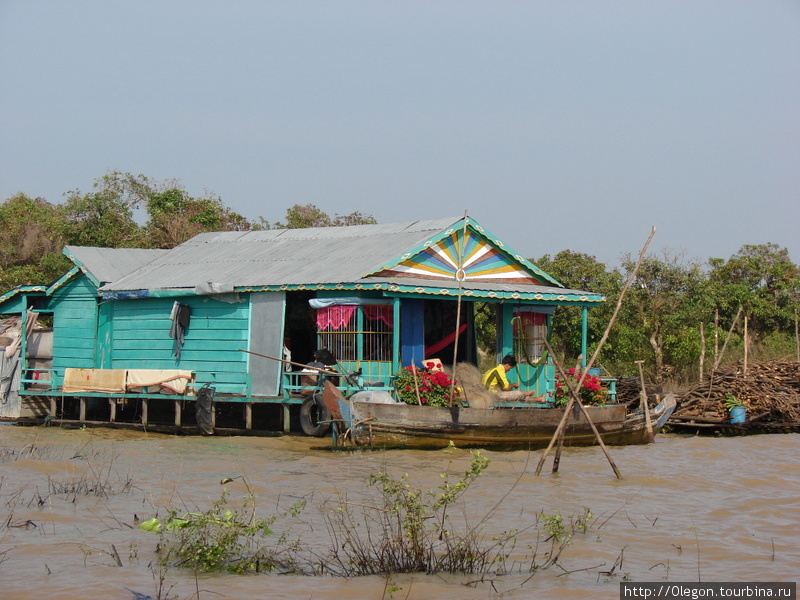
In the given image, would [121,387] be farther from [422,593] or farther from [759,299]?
[759,299]

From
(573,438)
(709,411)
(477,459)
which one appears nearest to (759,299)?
(709,411)

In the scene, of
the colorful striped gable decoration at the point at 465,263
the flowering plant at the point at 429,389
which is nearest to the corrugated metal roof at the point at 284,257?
the colorful striped gable decoration at the point at 465,263

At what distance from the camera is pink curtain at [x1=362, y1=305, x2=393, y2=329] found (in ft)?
51.6

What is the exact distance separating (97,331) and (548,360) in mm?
9186

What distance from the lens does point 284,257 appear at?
1866 cm

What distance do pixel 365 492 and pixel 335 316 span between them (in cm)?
582

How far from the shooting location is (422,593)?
6719 mm

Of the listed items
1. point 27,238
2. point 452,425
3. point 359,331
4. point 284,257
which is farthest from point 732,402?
point 27,238

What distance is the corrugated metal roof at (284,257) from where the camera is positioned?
16.6 m

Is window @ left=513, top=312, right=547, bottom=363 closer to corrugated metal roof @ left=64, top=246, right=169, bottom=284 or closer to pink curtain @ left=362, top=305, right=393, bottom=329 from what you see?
pink curtain @ left=362, top=305, right=393, bottom=329

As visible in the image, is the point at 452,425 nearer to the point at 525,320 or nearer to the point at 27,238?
the point at 525,320

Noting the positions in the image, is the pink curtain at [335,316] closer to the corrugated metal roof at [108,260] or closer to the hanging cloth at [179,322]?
the hanging cloth at [179,322]

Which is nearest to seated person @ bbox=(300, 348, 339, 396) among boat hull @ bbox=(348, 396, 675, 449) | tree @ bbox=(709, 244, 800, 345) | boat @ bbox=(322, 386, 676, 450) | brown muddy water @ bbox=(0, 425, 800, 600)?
boat @ bbox=(322, 386, 676, 450)

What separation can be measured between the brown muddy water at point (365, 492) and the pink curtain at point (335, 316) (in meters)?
1.97
